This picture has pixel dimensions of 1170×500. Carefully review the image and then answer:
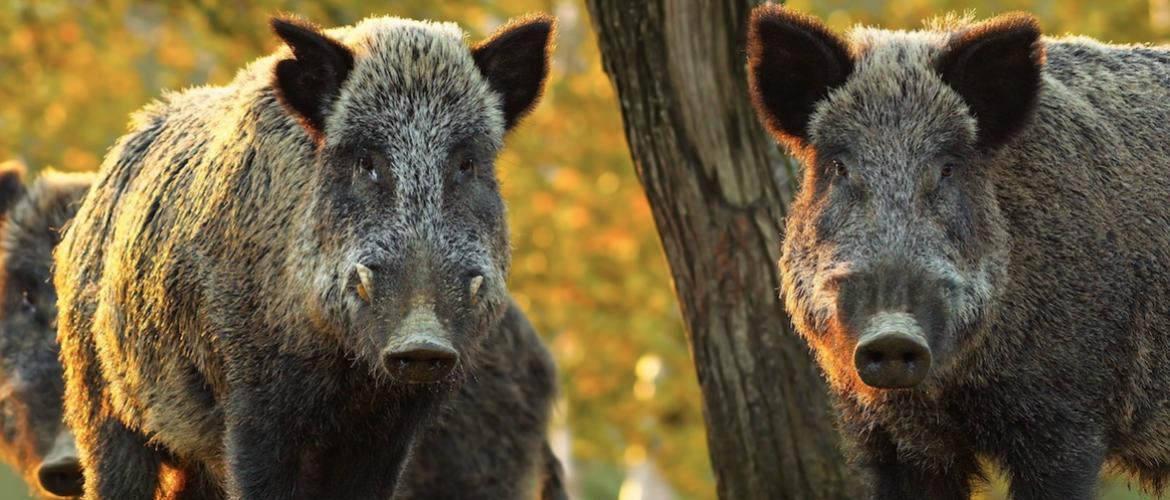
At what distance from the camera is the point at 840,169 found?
637cm

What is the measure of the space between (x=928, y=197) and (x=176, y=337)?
2850mm

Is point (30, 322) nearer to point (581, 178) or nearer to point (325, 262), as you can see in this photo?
point (325, 262)

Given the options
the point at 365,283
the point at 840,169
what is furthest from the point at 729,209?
the point at 365,283

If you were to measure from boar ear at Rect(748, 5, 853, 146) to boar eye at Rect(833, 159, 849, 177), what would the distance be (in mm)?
261

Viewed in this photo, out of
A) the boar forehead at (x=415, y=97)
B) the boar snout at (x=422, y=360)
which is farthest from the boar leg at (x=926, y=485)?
the boar forehead at (x=415, y=97)

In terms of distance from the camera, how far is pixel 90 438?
296 inches

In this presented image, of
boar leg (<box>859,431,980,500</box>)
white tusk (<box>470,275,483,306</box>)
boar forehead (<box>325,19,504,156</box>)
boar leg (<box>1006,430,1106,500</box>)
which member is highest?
boar forehead (<box>325,19,504,156</box>)

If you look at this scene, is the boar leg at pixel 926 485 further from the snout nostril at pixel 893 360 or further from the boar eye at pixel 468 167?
the boar eye at pixel 468 167

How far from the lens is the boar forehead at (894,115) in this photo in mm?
6270

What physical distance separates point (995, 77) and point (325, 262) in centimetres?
240

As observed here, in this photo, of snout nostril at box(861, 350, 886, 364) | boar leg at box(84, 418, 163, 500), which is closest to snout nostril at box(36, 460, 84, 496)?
boar leg at box(84, 418, 163, 500)

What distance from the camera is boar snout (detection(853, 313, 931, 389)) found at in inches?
223

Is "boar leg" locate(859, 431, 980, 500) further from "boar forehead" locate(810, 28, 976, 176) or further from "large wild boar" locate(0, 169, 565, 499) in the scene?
"large wild boar" locate(0, 169, 565, 499)

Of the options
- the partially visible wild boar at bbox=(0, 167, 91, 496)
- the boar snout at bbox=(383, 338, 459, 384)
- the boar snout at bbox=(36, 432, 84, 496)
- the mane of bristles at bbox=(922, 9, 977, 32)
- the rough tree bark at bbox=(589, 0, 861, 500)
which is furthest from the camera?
the partially visible wild boar at bbox=(0, 167, 91, 496)
